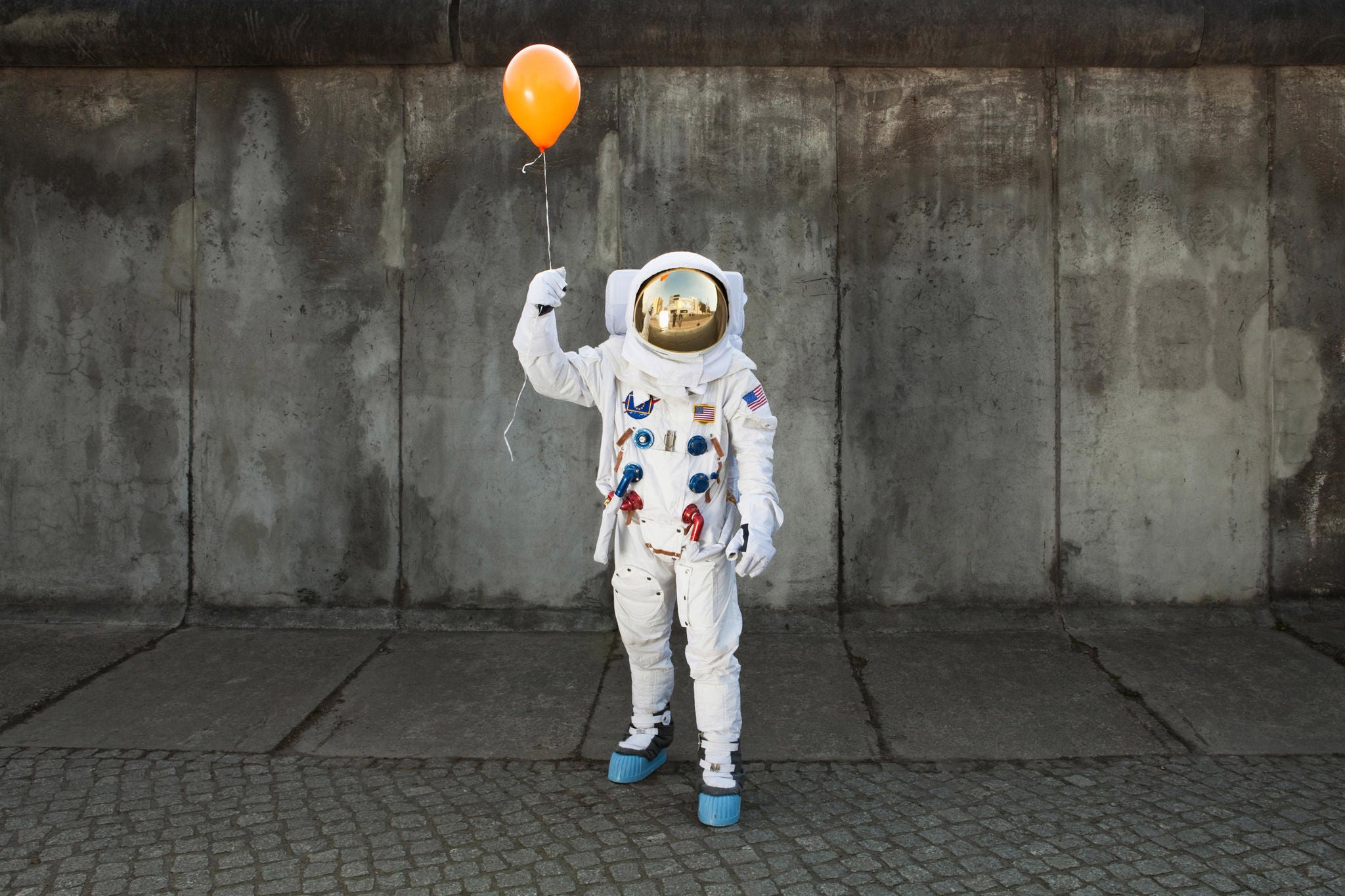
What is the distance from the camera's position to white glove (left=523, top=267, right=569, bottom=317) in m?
3.49

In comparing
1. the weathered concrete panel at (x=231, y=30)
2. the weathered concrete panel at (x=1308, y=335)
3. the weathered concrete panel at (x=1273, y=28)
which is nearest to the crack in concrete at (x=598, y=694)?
the weathered concrete panel at (x=231, y=30)

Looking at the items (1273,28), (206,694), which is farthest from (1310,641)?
(206,694)

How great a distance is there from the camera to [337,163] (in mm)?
5828

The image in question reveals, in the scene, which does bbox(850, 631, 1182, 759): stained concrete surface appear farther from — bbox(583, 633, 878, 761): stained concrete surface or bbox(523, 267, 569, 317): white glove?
bbox(523, 267, 569, 317): white glove

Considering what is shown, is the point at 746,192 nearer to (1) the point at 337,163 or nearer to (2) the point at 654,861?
(1) the point at 337,163

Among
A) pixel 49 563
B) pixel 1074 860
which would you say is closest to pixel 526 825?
pixel 1074 860

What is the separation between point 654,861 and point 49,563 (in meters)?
4.45

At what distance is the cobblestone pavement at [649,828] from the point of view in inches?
121

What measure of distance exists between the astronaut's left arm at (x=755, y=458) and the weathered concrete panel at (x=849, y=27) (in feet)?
8.74

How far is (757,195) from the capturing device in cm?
575

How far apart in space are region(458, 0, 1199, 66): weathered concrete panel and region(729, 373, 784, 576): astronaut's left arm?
8.74 ft

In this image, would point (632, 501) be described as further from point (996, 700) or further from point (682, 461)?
point (996, 700)

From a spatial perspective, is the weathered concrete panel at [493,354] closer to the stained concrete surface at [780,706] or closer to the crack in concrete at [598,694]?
the crack in concrete at [598,694]

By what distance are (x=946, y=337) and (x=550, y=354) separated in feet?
9.55
